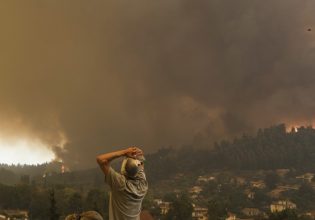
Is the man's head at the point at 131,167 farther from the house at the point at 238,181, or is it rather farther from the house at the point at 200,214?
the house at the point at 238,181

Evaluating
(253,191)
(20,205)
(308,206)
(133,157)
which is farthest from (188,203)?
(133,157)

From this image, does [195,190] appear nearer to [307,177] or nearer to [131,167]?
[307,177]

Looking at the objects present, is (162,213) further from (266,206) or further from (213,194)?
(213,194)

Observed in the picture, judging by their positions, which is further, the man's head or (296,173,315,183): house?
(296,173,315,183): house

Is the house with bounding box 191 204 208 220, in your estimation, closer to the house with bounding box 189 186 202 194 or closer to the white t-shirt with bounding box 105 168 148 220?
the house with bounding box 189 186 202 194

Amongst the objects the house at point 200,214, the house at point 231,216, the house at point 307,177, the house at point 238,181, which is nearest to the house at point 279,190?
the house at point 307,177

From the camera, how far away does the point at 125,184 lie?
372 cm

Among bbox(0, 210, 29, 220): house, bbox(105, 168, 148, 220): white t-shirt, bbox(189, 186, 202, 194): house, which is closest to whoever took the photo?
bbox(105, 168, 148, 220): white t-shirt

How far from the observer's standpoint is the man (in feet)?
12.2

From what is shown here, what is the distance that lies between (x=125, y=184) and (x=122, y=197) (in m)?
0.12

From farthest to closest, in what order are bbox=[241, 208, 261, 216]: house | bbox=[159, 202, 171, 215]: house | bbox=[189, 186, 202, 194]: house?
bbox=[189, 186, 202, 194]: house
bbox=[241, 208, 261, 216]: house
bbox=[159, 202, 171, 215]: house

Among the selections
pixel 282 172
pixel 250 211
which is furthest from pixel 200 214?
pixel 282 172

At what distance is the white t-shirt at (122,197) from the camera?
3.70 meters

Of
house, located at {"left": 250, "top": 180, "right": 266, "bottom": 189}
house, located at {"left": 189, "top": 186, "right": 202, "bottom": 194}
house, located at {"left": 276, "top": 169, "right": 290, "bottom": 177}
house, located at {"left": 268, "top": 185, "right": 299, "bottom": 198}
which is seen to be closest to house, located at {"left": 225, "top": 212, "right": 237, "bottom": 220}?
house, located at {"left": 268, "top": 185, "right": 299, "bottom": 198}
